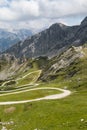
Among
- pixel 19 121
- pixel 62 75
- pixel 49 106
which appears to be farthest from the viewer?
pixel 62 75

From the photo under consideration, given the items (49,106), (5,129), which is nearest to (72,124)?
(5,129)

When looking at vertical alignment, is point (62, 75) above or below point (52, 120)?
below

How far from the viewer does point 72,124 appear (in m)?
48.6

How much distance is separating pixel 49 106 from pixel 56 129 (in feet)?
59.4

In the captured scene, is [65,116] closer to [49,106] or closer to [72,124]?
[72,124]

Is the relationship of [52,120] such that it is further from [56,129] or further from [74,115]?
[56,129]

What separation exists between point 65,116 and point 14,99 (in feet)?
107

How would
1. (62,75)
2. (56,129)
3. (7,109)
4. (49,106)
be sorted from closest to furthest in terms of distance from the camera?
1. (56,129)
2. (49,106)
3. (7,109)
4. (62,75)

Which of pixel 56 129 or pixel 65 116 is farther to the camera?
pixel 65 116

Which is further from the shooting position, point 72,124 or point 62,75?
point 62,75

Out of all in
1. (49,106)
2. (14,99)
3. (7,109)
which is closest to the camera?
(49,106)

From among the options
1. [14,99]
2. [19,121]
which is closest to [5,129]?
[19,121]

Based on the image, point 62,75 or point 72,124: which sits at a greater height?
point 72,124

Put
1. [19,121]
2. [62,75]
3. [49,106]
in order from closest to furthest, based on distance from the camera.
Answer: [19,121] < [49,106] < [62,75]
